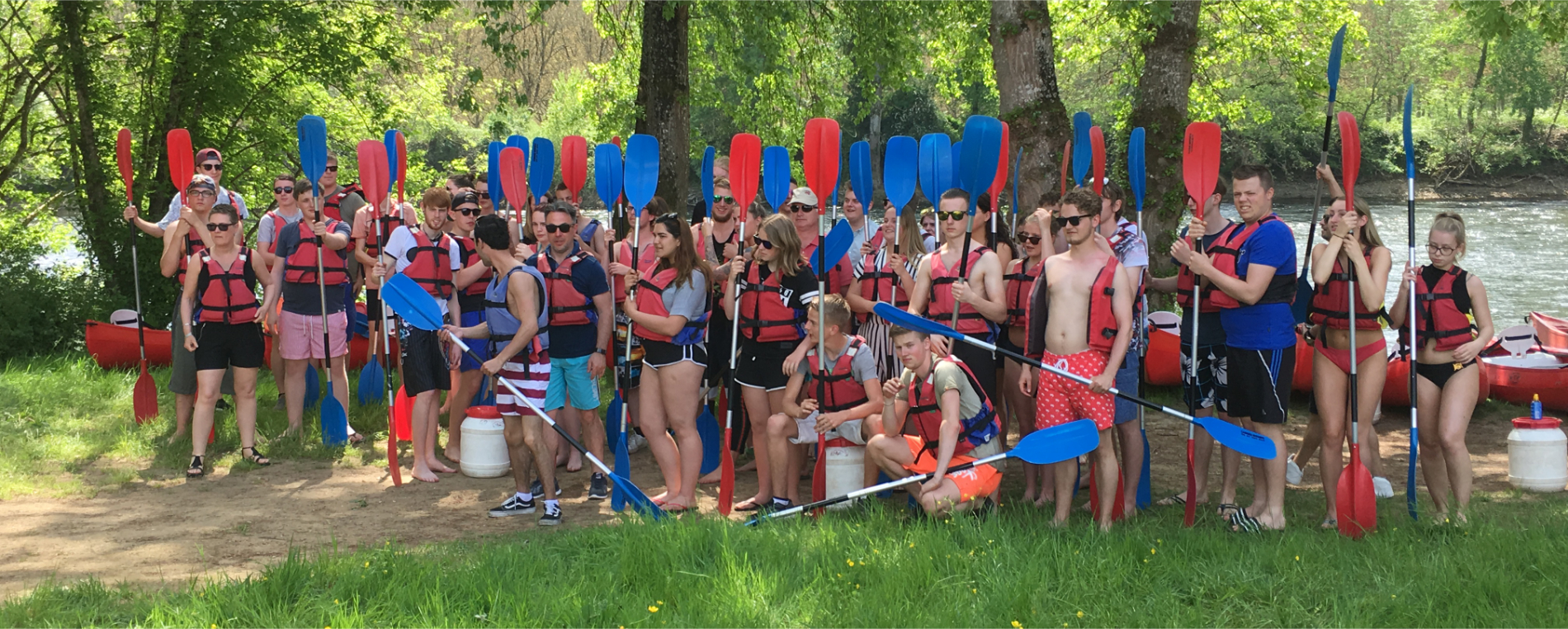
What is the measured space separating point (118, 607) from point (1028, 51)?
6.41m

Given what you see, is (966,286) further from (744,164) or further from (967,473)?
(744,164)

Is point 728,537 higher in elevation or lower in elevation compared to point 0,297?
lower

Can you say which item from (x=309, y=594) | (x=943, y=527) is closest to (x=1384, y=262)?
(x=943, y=527)

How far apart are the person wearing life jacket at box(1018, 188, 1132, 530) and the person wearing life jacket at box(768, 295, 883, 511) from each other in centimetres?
72

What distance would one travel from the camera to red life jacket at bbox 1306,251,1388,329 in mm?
4367

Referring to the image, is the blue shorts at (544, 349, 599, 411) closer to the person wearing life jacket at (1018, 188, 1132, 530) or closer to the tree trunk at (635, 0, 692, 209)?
the person wearing life jacket at (1018, 188, 1132, 530)

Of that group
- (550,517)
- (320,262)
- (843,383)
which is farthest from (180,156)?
(843,383)

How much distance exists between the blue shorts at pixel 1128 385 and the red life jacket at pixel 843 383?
1068mm

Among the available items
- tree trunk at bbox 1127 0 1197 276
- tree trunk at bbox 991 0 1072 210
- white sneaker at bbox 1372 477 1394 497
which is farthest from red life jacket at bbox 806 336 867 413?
tree trunk at bbox 1127 0 1197 276

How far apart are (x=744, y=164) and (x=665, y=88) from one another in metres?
4.11

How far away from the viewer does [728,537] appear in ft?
13.3

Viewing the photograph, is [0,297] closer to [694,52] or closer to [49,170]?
[49,170]

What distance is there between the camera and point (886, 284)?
17.3 feet

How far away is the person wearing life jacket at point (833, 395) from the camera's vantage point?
4.64 metres
